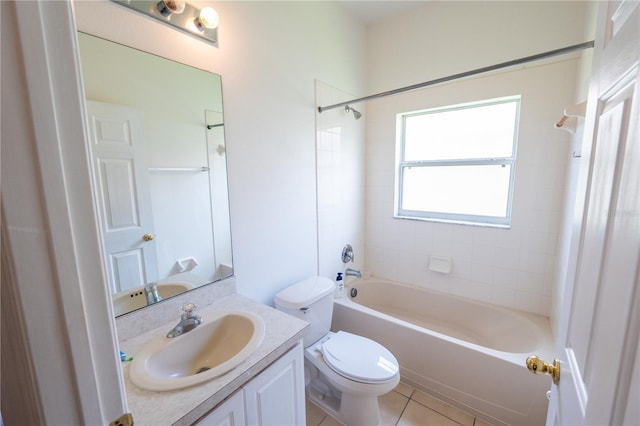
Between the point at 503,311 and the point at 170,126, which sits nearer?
the point at 170,126

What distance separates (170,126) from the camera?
3.80ft

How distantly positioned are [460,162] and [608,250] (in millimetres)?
1883

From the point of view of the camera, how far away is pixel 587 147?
67 centimetres

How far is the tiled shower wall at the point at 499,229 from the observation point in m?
1.74

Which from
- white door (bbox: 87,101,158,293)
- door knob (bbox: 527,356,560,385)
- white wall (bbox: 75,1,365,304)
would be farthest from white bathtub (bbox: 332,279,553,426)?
white door (bbox: 87,101,158,293)

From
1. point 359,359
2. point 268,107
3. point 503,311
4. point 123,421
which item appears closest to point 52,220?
point 123,421

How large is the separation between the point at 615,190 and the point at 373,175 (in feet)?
6.84

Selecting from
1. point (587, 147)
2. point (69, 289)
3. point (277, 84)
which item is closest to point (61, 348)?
point (69, 289)

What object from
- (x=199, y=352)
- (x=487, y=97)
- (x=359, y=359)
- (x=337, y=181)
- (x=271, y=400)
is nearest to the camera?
(x=271, y=400)

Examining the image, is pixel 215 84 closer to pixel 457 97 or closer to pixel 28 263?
pixel 28 263

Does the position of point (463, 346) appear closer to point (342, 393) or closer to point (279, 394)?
point (342, 393)

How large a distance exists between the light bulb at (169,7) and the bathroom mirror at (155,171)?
7.0 inches

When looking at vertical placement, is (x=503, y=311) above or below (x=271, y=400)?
below

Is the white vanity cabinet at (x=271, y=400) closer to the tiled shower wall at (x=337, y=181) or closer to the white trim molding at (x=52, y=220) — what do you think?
the white trim molding at (x=52, y=220)
